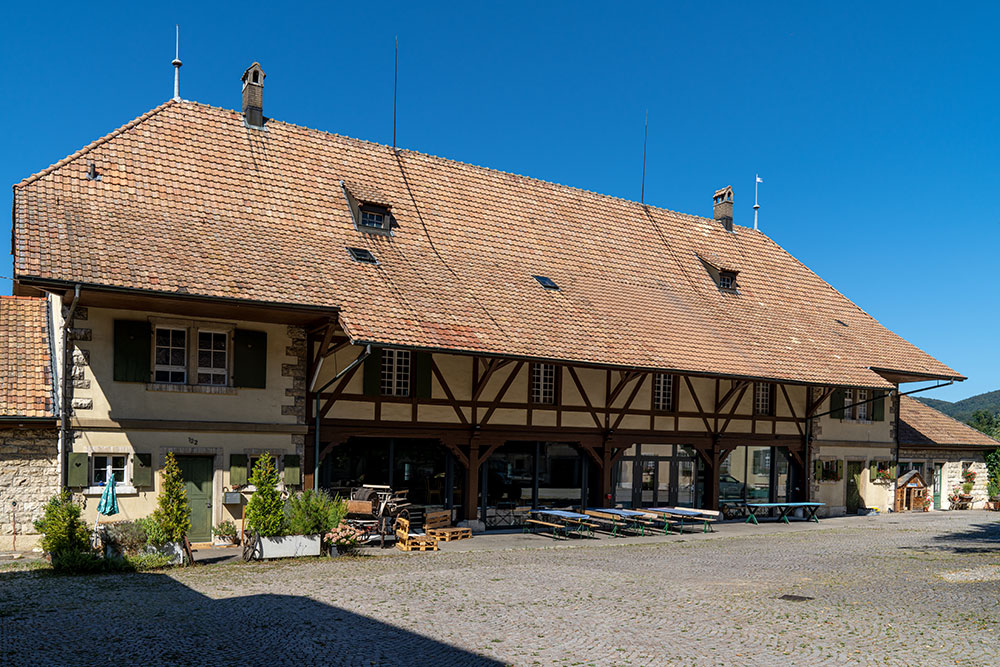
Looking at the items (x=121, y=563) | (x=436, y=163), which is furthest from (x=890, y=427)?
(x=121, y=563)

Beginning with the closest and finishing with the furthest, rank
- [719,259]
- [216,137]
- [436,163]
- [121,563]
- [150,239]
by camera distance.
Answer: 1. [121,563]
2. [150,239]
3. [216,137]
4. [436,163]
5. [719,259]

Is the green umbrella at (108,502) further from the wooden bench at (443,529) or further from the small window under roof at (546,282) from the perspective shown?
the small window under roof at (546,282)

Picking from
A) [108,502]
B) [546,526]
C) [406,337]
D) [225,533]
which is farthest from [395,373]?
[108,502]

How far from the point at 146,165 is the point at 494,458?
32.1 ft

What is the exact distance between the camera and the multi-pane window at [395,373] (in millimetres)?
18641

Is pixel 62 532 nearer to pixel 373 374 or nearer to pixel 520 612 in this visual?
pixel 373 374

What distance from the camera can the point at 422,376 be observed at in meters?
18.8

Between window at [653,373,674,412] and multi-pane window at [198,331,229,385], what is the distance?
35.2 feet

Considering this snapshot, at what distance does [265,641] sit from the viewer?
9227mm

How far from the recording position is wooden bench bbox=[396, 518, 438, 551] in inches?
669

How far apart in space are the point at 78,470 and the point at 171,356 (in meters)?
2.57

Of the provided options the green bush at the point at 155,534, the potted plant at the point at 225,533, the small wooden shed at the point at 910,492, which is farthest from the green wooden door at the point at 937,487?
the green bush at the point at 155,534

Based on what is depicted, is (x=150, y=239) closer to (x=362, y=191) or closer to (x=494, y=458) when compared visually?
(x=362, y=191)

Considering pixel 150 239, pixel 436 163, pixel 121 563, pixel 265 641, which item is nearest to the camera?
pixel 265 641
